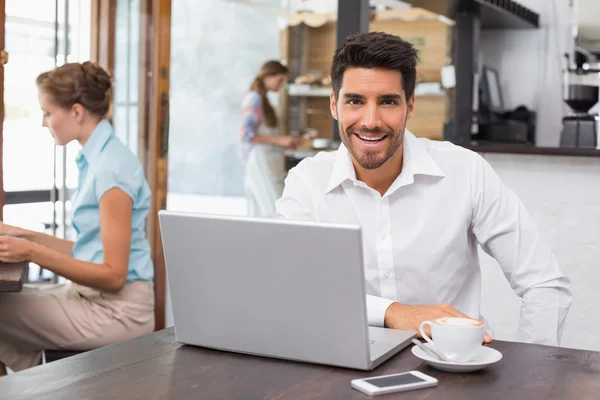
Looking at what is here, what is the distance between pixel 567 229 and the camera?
3248 mm

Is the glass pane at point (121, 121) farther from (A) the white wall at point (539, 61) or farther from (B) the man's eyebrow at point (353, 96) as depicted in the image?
(A) the white wall at point (539, 61)

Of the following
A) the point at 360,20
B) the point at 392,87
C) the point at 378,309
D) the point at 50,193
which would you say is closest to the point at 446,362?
the point at 378,309

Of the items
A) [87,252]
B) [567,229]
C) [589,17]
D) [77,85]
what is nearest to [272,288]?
[87,252]

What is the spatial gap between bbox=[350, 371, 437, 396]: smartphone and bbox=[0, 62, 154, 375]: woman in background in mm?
1511

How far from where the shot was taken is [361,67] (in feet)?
6.17

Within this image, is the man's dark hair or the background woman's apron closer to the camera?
the man's dark hair

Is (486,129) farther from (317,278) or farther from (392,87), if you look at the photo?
(317,278)

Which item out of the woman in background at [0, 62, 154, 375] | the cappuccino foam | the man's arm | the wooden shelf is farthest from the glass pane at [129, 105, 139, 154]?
the cappuccino foam

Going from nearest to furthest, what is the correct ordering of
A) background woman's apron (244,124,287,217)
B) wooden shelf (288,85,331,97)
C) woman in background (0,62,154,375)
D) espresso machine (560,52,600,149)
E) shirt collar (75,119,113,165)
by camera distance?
woman in background (0,62,154,375)
shirt collar (75,119,113,165)
espresso machine (560,52,600,149)
background woman's apron (244,124,287,217)
wooden shelf (288,85,331,97)

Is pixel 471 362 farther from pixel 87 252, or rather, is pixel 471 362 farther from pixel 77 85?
pixel 77 85

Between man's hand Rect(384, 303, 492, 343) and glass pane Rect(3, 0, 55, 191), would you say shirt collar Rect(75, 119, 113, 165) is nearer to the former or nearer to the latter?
glass pane Rect(3, 0, 55, 191)

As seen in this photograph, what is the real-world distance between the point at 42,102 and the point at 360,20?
189 centimetres

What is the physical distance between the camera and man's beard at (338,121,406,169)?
189 cm

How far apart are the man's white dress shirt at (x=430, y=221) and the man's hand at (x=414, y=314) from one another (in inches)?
10.1
